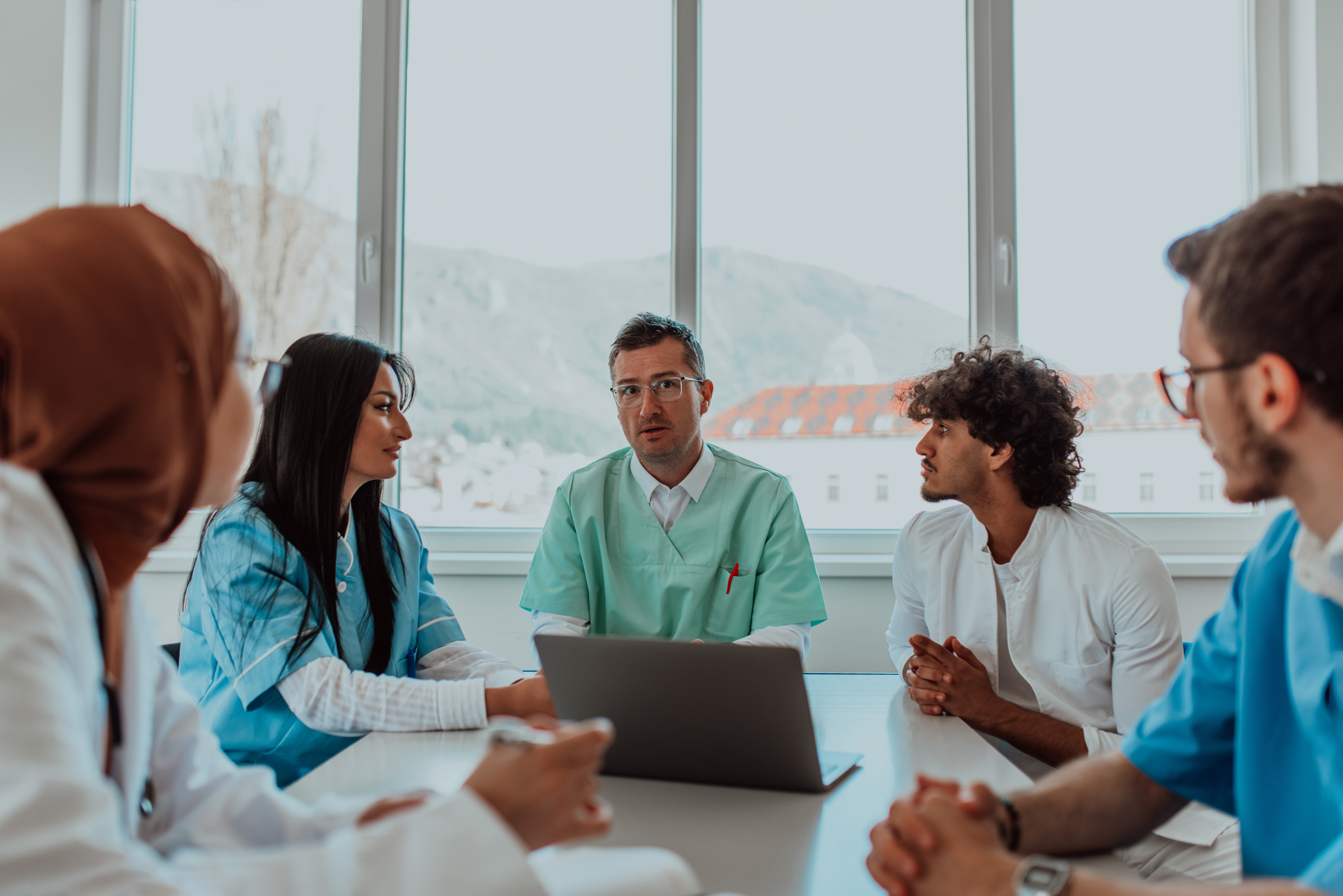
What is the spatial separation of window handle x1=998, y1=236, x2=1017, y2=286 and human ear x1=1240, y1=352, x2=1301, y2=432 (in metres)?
2.14

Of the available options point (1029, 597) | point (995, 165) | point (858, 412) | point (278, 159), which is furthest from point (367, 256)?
point (1029, 597)

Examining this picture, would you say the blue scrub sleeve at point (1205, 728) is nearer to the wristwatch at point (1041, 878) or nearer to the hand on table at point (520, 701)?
the wristwatch at point (1041, 878)

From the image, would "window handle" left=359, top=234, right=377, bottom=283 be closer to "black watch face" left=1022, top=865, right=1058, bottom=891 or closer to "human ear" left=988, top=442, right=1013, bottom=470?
"human ear" left=988, top=442, right=1013, bottom=470

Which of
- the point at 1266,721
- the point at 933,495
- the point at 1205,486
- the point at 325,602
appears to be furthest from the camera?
the point at 1205,486

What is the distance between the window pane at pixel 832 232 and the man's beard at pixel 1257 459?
2.02 m

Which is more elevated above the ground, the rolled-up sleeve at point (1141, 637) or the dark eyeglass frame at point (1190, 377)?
the dark eyeglass frame at point (1190, 377)

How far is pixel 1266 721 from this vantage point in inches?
38.2

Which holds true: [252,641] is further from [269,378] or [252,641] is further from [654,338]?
[654,338]

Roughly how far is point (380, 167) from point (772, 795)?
2.62 metres

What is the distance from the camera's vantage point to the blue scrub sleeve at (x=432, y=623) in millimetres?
1796

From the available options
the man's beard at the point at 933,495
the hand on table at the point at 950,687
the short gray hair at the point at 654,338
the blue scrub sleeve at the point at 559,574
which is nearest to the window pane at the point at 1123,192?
the man's beard at the point at 933,495

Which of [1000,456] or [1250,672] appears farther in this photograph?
[1000,456]

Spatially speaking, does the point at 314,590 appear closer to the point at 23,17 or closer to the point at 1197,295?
the point at 1197,295

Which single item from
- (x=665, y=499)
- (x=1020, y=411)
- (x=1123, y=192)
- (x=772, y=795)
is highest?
(x=1123, y=192)
